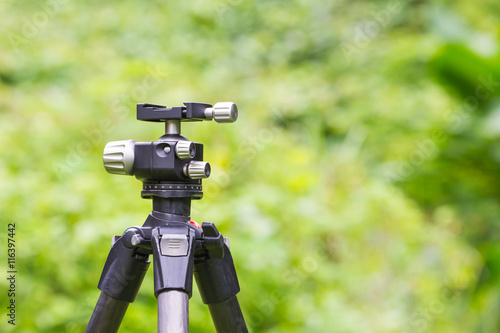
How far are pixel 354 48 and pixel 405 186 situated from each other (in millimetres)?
1755

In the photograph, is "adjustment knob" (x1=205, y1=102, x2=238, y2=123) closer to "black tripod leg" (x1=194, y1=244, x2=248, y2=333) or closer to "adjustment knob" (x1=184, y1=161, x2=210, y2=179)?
"adjustment knob" (x1=184, y1=161, x2=210, y2=179)

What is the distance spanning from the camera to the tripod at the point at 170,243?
0.80 m

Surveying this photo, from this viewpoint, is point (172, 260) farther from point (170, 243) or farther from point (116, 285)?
point (116, 285)

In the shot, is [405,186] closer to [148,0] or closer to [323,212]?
[323,212]

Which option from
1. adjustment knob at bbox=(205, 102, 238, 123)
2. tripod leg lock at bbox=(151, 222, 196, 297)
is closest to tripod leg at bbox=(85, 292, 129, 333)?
tripod leg lock at bbox=(151, 222, 196, 297)

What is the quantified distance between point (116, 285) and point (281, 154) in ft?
6.51

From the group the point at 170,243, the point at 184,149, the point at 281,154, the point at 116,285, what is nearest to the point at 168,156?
the point at 184,149

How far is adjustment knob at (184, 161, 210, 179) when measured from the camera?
82 cm

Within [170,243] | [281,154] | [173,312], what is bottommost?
[173,312]

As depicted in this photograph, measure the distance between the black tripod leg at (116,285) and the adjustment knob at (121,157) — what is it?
13 cm

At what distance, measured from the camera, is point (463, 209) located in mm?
3869

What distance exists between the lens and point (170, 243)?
2.66 ft

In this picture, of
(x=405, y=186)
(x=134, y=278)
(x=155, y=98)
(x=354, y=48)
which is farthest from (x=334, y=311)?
(x=354, y=48)

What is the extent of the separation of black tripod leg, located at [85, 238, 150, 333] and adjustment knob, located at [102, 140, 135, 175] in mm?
126
